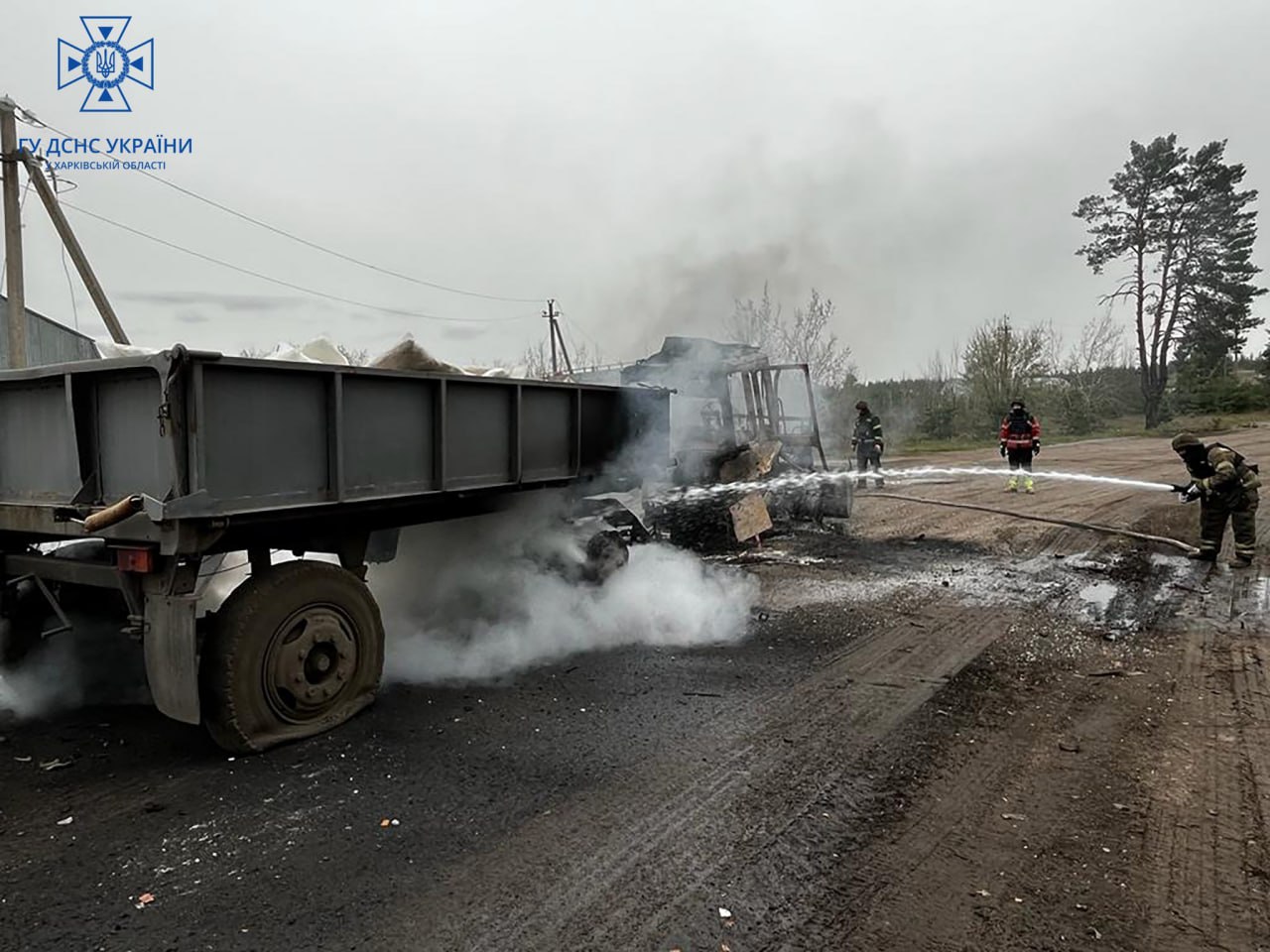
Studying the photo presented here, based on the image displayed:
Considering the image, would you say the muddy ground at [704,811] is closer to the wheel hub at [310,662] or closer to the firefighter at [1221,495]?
the wheel hub at [310,662]

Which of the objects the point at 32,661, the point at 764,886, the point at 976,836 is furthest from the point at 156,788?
the point at 976,836

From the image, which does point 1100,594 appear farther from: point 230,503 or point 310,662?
point 230,503

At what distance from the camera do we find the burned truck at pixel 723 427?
8.88 metres

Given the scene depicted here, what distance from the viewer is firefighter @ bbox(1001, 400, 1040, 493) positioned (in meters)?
14.3

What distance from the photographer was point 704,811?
3.30 meters

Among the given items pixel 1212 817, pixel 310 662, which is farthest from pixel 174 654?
pixel 1212 817

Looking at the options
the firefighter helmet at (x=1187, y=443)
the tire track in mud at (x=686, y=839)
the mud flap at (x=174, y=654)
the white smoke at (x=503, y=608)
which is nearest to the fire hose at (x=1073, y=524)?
the firefighter helmet at (x=1187, y=443)

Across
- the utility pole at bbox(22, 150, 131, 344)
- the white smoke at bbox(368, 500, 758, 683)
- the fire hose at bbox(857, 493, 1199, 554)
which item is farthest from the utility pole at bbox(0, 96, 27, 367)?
the fire hose at bbox(857, 493, 1199, 554)

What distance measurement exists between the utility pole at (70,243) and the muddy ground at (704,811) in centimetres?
994

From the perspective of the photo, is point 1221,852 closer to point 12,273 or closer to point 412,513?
point 412,513

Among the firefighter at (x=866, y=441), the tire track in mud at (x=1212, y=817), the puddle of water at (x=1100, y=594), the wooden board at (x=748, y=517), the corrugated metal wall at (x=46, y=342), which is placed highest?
the corrugated metal wall at (x=46, y=342)

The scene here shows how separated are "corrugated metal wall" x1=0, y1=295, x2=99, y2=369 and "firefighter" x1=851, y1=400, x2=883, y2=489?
14.2 m

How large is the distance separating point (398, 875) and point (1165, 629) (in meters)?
6.05

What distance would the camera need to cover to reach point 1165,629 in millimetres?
6129
